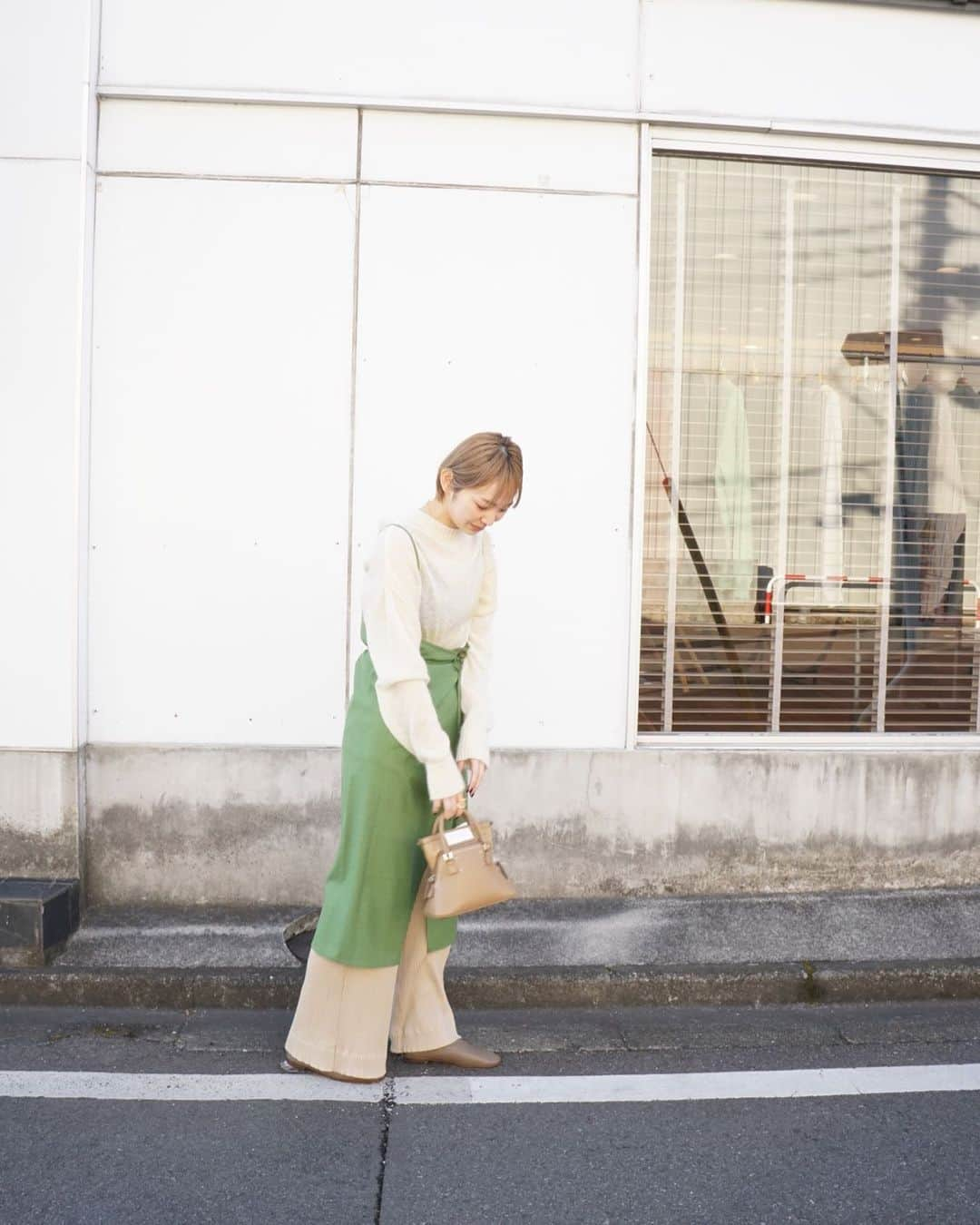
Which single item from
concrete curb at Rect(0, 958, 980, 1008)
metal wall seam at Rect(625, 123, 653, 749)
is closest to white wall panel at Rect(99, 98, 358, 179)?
metal wall seam at Rect(625, 123, 653, 749)

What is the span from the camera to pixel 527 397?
17.5ft

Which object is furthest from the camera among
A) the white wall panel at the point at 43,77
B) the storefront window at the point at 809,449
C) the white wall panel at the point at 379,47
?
the storefront window at the point at 809,449

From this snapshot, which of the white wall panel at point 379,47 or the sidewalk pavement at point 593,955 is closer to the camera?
the sidewalk pavement at point 593,955

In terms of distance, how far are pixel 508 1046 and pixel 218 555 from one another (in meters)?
2.42

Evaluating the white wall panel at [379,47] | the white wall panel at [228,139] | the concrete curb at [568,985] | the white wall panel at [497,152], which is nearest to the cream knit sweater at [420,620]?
the concrete curb at [568,985]

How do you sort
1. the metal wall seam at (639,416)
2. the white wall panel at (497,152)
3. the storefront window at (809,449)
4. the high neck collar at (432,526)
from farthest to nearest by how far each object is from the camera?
the storefront window at (809,449), the metal wall seam at (639,416), the white wall panel at (497,152), the high neck collar at (432,526)

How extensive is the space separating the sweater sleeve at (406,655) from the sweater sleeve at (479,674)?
0.25 m

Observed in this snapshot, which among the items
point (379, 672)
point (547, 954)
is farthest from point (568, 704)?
point (379, 672)

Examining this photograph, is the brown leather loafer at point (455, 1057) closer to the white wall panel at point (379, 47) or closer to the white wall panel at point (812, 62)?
the white wall panel at point (379, 47)

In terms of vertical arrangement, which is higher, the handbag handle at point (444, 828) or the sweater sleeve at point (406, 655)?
the sweater sleeve at point (406, 655)

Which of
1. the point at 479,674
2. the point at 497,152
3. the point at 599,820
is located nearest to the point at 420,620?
the point at 479,674

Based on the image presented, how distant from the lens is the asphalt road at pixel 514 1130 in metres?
2.98

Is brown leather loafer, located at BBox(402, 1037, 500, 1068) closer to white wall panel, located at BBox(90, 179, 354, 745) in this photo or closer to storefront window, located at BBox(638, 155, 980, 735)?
white wall panel, located at BBox(90, 179, 354, 745)

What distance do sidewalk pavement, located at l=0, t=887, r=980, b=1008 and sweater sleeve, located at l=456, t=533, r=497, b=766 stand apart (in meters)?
1.19
